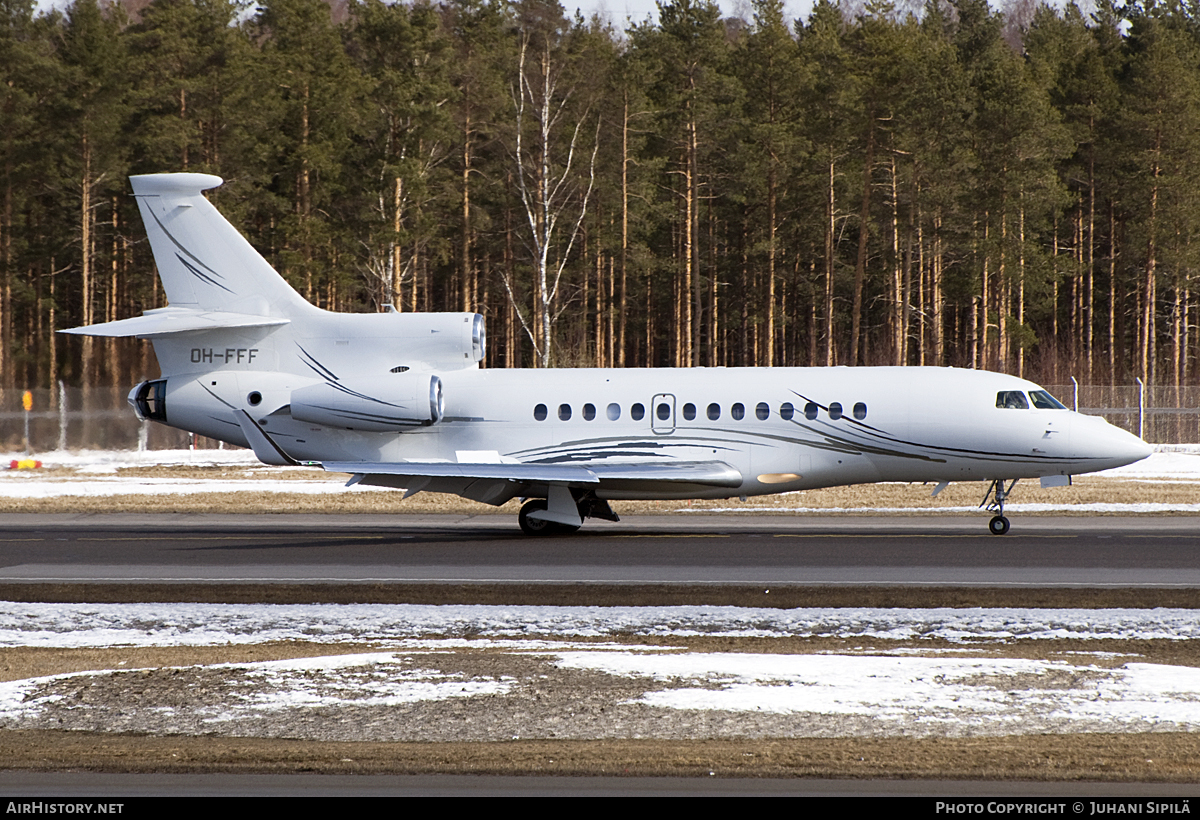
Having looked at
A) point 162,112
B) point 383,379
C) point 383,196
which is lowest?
point 383,379

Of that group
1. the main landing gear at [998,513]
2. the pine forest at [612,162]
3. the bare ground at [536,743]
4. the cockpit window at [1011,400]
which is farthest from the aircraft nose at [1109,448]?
→ the pine forest at [612,162]

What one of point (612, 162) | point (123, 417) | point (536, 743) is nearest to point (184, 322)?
point (536, 743)

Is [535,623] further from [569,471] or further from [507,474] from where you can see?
[569,471]

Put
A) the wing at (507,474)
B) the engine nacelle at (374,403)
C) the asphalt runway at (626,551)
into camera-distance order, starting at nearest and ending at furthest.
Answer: the asphalt runway at (626,551) → the wing at (507,474) → the engine nacelle at (374,403)

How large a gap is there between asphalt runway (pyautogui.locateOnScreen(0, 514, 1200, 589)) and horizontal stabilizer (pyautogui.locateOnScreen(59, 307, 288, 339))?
351 cm

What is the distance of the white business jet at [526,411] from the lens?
854 inches

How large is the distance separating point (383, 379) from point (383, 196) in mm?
33552

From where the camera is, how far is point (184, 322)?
75.3 ft

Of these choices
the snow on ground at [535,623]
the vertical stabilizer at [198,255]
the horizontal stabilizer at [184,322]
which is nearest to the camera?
the snow on ground at [535,623]

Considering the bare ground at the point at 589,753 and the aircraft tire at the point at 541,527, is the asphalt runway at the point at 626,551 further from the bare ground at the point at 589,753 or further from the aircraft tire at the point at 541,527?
the bare ground at the point at 589,753

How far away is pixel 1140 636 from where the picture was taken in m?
12.1

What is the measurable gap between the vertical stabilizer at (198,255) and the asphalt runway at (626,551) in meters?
4.07
